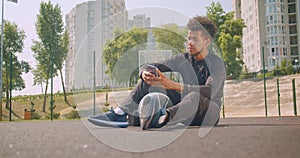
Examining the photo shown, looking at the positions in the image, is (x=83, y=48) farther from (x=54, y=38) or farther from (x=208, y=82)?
(x=54, y=38)

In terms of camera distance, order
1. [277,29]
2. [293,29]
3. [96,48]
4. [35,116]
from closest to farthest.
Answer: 1. [96,48]
2. [35,116]
3. [277,29]
4. [293,29]

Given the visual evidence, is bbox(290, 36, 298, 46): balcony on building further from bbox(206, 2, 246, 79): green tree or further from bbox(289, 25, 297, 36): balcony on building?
bbox(206, 2, 246, 79): green tree

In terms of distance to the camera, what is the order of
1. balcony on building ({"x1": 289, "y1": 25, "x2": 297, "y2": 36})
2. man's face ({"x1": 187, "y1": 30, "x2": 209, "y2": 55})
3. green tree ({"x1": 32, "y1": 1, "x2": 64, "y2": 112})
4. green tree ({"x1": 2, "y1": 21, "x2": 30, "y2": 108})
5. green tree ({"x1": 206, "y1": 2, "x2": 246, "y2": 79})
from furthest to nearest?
1. balcony on building ({"x1": 289, "y1": 25, "x2": 297, "y2": 36})
2. green tree ({"x1": 206, "y1": 2, "x2": 246, "y2": 79})
3. green tree ({"x1": 32, "y1": 1, "x2": 64, "y2": 112})
4. green tree ({"x1": 2, "y1": 21, "x2": 30, "y2": 108})
5. man's face ({"x1": 187, "y1": 30, "x2": 209, "y2": 55})

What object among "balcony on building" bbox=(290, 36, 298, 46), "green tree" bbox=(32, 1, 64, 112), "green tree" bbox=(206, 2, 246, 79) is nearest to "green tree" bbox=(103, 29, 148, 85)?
"green tree" bbox=(32, 1, 64, 112)

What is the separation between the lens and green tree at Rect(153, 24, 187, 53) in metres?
2.59

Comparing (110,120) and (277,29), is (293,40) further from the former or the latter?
(110,120)

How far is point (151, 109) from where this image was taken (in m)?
2.67

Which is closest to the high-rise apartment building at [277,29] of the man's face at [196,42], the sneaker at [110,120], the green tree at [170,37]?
the man's face at [196,42]

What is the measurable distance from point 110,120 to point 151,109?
631mm

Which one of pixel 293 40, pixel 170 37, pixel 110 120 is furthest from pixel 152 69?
pixel 293 40

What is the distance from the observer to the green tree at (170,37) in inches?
102

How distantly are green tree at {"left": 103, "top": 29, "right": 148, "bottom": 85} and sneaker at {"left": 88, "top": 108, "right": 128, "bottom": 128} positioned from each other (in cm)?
47

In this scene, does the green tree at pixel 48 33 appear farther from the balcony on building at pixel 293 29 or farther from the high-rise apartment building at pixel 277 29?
the balcony on building at pixel 293 29

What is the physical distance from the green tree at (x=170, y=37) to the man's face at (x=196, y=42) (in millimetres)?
85
